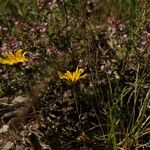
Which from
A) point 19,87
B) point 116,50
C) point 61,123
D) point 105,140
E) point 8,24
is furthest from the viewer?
point 8,24

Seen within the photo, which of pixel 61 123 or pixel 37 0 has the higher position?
pixel 37 0

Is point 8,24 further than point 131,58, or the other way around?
point 8,24

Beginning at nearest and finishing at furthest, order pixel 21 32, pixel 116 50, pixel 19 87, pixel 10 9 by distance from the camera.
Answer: pixel 19 87 < pixel 21 32 < pixel 116 50 < pixel 10 9

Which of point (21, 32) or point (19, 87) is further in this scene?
point (21, 32)

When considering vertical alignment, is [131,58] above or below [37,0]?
below

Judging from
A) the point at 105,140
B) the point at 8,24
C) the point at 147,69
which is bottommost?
the point at 105,140

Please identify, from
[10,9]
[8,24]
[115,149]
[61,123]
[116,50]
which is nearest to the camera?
[115,149]

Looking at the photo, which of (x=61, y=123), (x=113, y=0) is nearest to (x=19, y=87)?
(x=61, y=123)

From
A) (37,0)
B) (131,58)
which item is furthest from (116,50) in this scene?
(37,0)

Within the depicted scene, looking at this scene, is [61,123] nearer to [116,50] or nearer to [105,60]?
[105,60]

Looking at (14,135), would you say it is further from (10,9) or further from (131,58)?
(10,9)
